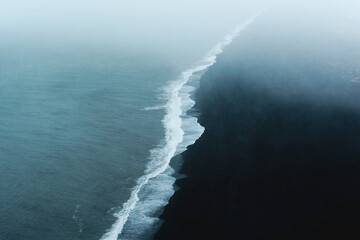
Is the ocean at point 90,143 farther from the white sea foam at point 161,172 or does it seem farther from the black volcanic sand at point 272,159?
the black volcanic sand at point 272,159

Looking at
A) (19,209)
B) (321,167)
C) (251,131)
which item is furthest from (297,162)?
(19,209)

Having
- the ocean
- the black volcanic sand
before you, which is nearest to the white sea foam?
the ocean

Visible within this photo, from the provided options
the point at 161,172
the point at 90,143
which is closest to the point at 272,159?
the point at 161,172

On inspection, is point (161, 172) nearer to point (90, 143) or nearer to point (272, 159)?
point (90, 143)

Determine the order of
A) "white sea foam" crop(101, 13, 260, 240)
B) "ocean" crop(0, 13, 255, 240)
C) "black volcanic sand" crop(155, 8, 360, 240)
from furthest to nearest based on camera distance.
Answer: "ocean" crop(0, 13, 255, 240)
"black volcanic sand" crop(155, 8, 360, 240)
"white sea foam" crop(101, 13, 260, 240)

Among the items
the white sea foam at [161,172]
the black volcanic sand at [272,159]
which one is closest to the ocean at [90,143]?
the white sea foam at [161,172]

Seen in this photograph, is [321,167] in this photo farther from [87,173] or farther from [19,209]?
[19,209]

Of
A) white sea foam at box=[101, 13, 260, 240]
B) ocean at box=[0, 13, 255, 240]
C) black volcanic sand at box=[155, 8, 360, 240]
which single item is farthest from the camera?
ocean at box=[0, 13, 255, 240]

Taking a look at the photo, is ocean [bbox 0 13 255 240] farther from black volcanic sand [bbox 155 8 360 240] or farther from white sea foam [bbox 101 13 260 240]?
black volcanic sand [bbox 155 8 360 240]
